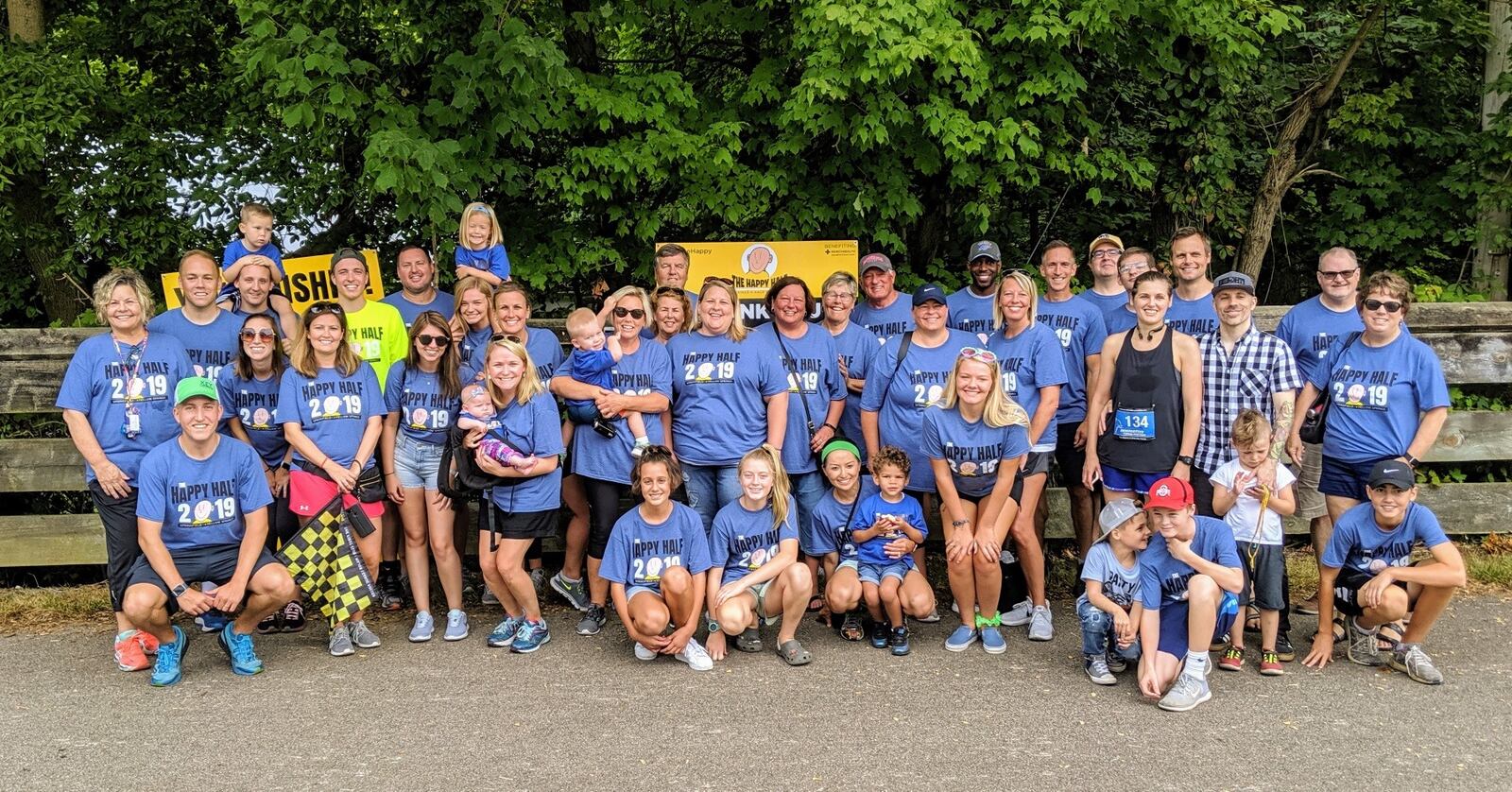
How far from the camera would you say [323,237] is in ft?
30.0

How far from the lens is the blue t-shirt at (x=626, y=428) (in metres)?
6.43

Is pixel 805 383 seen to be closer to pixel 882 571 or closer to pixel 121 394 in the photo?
pixel 882 571

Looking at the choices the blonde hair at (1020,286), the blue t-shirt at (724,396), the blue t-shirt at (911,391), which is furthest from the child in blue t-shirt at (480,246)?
the blonde hair at (1020,286)

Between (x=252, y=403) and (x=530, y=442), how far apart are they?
157 cm

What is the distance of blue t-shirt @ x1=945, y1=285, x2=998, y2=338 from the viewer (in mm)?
6934

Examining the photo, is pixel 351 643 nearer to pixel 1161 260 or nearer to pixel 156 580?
pixel 156 580

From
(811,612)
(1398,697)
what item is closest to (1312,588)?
(1398,697)

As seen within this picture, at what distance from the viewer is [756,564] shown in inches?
238

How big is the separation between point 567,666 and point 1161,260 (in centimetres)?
622

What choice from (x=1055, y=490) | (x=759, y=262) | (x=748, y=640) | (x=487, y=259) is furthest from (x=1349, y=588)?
(x=487, y=259)

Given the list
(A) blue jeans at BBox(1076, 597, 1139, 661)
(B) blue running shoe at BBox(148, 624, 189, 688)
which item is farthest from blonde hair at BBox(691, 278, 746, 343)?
(B) blue running shoe at BBox(148, 624, 189, 688)

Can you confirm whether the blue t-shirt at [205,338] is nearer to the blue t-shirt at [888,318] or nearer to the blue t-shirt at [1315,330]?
the blue t-shirt at [888,318]

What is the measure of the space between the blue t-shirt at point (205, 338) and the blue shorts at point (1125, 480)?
4.81 m

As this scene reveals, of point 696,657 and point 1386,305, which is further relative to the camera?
point 1386,305
